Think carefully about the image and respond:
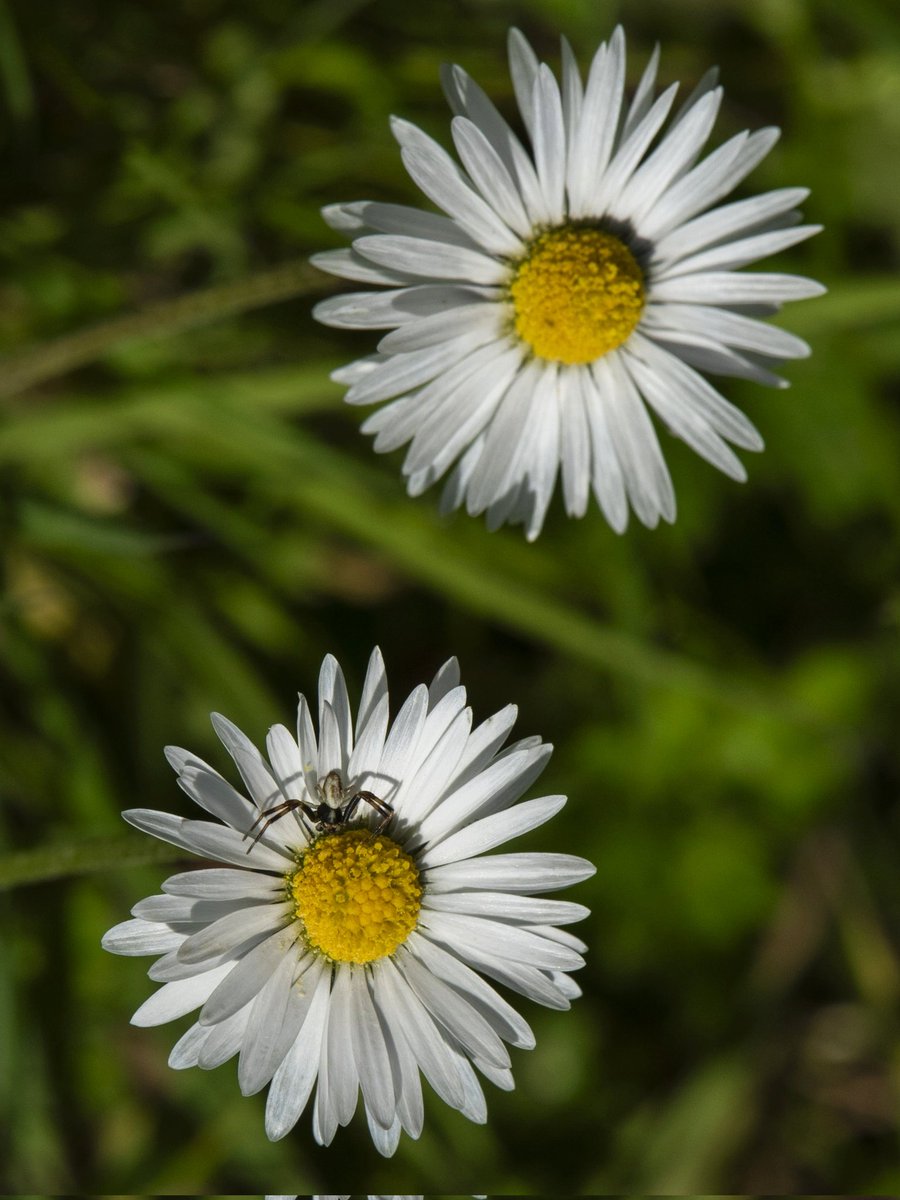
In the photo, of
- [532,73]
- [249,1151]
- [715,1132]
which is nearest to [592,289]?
[532,73]

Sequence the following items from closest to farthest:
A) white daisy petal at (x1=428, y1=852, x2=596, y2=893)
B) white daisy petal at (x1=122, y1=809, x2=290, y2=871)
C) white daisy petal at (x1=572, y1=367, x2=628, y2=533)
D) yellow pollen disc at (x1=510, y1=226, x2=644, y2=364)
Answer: white daisy petal at (x1=122, y1=809, x2=290, y2=871), white daisy petal at (x1=428, y1=852, x2=596, y2=893), yellow pollen disc at (x1=510, y1=226, x2=644, y2=364), white daisy petal at (x1=572, y1=367, x2=628, y2=533)

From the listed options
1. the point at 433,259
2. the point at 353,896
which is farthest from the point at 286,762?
the point at 433,259

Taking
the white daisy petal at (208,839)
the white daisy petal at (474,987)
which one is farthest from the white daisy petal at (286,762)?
the white daisy petal at (474,987)

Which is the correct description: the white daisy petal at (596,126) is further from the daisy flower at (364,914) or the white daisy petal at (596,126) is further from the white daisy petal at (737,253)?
the daisy flower at (364,914)

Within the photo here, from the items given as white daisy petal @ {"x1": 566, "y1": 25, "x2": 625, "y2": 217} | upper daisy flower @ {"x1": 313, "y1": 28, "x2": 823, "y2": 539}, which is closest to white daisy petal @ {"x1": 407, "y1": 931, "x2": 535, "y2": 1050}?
upper daisy flower @ {"x1": 313, "y1": 28, "x2": 823, "y2": 539}

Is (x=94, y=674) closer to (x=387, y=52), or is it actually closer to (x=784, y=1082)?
(x=387, y=52)

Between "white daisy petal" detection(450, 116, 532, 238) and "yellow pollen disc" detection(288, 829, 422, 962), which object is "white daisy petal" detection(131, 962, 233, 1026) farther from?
"white daisy petal" detection(450, 116, 532, 238)
